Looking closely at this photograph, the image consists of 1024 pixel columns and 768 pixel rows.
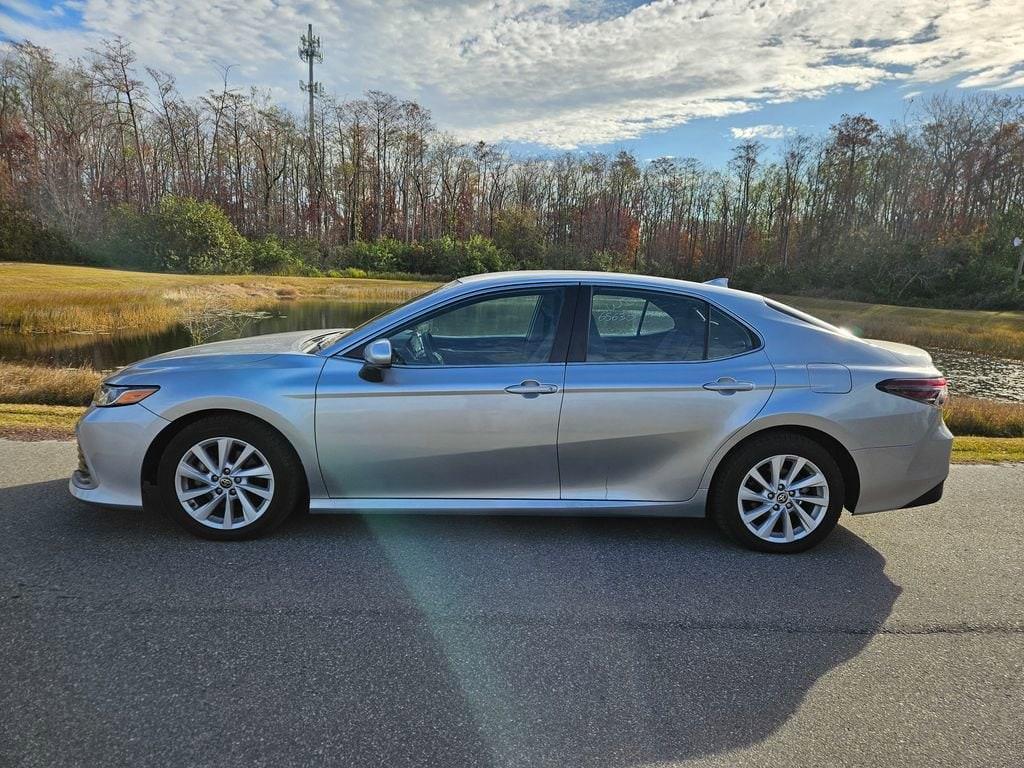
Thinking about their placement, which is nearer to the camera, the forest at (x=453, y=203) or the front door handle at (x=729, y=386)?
the front door handle at (x=729, y=386)

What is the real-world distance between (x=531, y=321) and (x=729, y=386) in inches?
48.7

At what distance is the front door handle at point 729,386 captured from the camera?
3.75m

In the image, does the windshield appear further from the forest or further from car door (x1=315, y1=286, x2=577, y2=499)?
the forest

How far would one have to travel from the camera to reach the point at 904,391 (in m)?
3.82

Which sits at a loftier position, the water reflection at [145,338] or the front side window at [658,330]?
the front side window at [658,330]

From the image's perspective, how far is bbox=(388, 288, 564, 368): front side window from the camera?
3.85 metres

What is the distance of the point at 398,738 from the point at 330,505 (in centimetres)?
175

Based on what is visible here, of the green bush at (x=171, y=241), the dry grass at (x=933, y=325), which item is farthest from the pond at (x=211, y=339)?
the green bush at (x=171, y=241)

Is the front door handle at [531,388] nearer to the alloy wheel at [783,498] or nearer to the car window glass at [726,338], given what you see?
the car window glass at [726,338]

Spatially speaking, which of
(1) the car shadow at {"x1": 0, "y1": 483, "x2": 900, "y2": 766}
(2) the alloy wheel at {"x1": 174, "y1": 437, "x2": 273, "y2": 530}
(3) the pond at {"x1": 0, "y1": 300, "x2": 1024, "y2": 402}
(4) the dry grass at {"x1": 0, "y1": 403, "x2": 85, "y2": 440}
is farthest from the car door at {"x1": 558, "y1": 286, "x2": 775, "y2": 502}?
(3) the pond at {"x1": 0, "y1": 300, "x2": 1024, "y2": 402}

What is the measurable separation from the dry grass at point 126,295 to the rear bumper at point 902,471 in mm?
21983

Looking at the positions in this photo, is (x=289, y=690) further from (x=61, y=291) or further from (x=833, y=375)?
(x=61, y=291)

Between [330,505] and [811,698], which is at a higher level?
[330,505]

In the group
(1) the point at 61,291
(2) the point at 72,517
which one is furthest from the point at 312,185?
(2) the point at 72,517
